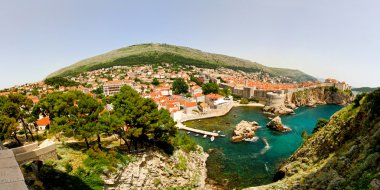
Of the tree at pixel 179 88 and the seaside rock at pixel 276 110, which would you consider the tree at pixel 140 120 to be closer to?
the seaside rock at pixel 276 110

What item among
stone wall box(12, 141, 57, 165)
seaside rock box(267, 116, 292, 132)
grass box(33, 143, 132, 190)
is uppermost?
stone wall box(12, 141, 57, 165)

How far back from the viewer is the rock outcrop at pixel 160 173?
20156 mm

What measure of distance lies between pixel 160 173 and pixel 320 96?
91980 millimetres

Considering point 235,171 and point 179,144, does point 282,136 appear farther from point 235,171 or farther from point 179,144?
point 179,144

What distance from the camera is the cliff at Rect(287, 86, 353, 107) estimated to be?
84.9m

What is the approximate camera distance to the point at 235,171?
27.1 m

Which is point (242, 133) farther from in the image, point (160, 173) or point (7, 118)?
point (7, 118)

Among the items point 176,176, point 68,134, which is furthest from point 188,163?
point 68,134

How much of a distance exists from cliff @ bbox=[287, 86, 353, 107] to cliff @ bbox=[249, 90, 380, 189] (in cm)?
6866

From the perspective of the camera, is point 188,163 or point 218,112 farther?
point 218,112

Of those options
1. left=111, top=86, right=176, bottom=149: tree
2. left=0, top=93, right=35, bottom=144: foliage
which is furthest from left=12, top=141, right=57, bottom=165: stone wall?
left=111, top=86, right=176, bottom=149: tree

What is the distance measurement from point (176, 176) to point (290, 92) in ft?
241

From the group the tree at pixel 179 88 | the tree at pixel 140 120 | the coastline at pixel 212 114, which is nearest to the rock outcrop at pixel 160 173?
the tree at pixel 140 120

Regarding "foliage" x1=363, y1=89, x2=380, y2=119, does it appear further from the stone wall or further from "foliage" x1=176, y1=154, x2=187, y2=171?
the stone wall
